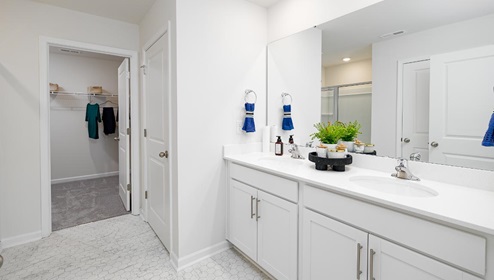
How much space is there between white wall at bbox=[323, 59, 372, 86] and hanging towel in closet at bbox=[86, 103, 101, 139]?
4430 millimetres

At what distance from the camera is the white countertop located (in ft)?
2.92

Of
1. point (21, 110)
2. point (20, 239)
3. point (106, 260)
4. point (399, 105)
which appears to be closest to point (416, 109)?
point (399, 105)

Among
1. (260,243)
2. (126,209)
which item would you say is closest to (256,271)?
(260,243)

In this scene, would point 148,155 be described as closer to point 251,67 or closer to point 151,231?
point 151,231

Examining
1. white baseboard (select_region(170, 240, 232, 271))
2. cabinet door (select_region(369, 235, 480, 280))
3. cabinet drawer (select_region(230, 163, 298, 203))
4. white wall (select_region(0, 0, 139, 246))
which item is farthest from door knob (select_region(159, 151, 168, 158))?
cabinet door (select_region(369, 235, 480, 280))

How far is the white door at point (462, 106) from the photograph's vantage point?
4.08 ft

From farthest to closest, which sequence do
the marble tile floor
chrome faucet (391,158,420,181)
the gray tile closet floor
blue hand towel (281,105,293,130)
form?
the gray tile closet floor, blue hand towel (281,105,293,130), the marble tile floor, chrome faucet (391,158,420,181)

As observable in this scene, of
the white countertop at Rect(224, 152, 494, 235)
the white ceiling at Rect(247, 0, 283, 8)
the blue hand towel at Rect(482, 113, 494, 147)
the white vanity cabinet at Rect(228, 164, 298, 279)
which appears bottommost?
the white vanity cabinet at Rect(228, 164, 298, 279)

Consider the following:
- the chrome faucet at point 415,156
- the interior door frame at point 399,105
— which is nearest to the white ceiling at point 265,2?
the interior door frame at point 399,105

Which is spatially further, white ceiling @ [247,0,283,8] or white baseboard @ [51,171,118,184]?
white baseboard @ [51,171,118,184]

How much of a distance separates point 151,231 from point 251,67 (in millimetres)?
2048

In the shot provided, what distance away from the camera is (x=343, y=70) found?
6.47 feet

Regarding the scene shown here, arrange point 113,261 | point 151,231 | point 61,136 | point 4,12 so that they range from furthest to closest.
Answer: point 61,136 < point 151,231 < point 4,12 < point 113,261

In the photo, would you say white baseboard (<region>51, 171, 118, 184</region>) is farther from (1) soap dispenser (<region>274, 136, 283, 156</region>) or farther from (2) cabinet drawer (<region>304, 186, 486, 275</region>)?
(2) cabinet drawer (<region>304, 186, 486, 275</region>)
